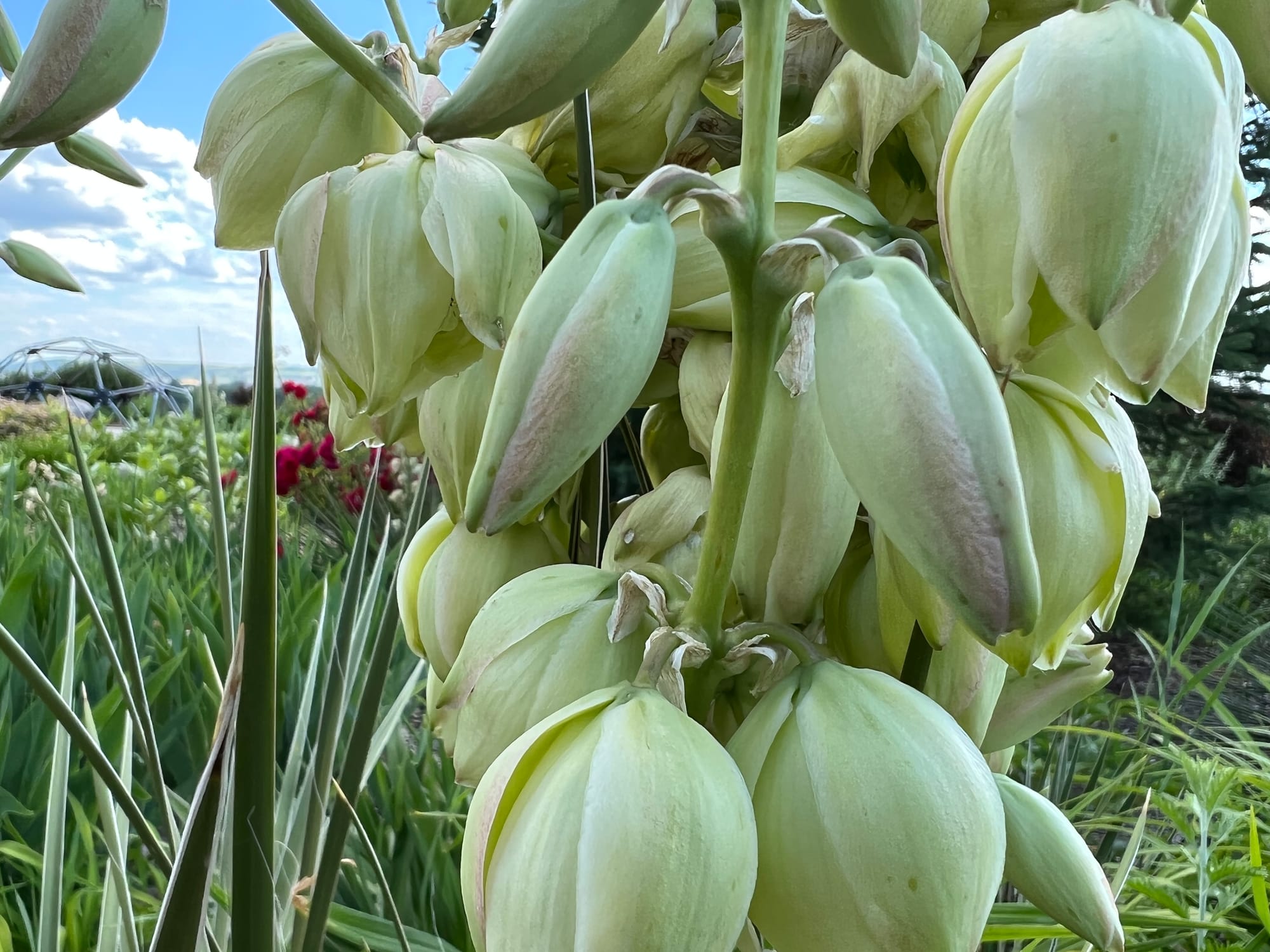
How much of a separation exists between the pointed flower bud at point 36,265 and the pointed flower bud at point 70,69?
171mm

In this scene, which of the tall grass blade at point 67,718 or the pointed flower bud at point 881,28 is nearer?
the pointed flower bud at point 881,28

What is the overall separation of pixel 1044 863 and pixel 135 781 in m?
→ 0.77

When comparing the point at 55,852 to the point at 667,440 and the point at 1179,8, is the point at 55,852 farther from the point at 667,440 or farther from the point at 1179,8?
the point at 1179,8

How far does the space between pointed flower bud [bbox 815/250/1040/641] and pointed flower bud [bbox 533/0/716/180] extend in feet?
0.35

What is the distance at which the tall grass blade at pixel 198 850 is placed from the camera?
8.8 inches

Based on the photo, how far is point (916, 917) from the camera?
163 mm

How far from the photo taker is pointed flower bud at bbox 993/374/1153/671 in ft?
0.61

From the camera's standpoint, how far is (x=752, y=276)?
165mm

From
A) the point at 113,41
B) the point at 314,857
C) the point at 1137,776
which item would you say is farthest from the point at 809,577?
the point at 1137,776

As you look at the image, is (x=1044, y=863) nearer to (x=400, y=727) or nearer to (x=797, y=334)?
(x=797, y=334)

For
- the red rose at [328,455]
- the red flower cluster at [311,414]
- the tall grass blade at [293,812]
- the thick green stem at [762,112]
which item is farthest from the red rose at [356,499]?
the thick green stem at [762,112]

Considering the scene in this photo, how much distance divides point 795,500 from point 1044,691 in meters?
0.10

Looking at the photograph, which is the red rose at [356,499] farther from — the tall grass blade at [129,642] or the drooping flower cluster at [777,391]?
the drooping flower cluster at [777,391]

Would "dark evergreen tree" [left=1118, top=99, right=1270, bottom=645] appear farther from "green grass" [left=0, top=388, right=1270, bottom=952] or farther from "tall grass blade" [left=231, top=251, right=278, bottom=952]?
"tall grass blade" [left=231, top=251, right=278, bottom=952]
